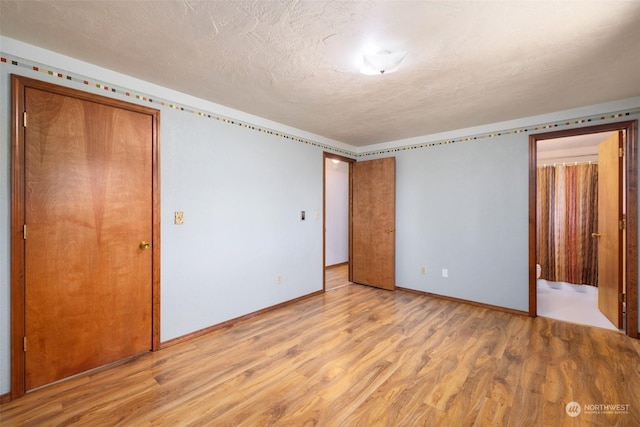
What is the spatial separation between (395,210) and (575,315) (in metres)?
2.47

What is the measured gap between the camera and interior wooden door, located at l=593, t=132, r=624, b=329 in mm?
2887

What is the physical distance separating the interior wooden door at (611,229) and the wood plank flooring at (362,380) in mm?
457

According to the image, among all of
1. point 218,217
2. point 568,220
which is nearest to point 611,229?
point 568,220

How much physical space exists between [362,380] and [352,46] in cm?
235

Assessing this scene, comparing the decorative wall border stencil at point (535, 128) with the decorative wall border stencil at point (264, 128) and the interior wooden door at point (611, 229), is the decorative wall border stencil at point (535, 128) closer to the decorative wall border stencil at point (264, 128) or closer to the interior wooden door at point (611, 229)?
the decorative wall border stencil at point (264, 128)

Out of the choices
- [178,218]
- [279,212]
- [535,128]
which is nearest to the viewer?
[178,218]

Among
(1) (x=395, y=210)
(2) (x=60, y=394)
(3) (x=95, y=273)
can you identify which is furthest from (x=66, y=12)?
(1) (x=395, y=210)

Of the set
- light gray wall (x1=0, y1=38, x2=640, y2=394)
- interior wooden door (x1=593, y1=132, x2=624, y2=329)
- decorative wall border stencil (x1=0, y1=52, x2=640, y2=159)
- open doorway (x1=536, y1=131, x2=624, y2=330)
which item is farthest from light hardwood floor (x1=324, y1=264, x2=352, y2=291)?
interior wooden door (x1=593, y1=132, x2=624, y2=329)

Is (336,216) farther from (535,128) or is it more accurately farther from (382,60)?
(382,60)

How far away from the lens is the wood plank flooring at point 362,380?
1712mm

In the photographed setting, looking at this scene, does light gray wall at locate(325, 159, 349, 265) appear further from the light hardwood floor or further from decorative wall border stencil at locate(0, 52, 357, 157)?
decorative wall border stencil at locate(0, 52, 357, 157)

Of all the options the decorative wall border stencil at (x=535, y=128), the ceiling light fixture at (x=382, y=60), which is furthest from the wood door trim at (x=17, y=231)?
the decorative wall border stencil at (x=535, y=128)

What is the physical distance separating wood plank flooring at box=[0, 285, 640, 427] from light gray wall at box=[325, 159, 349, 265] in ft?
10.6

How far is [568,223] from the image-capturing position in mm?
4531
